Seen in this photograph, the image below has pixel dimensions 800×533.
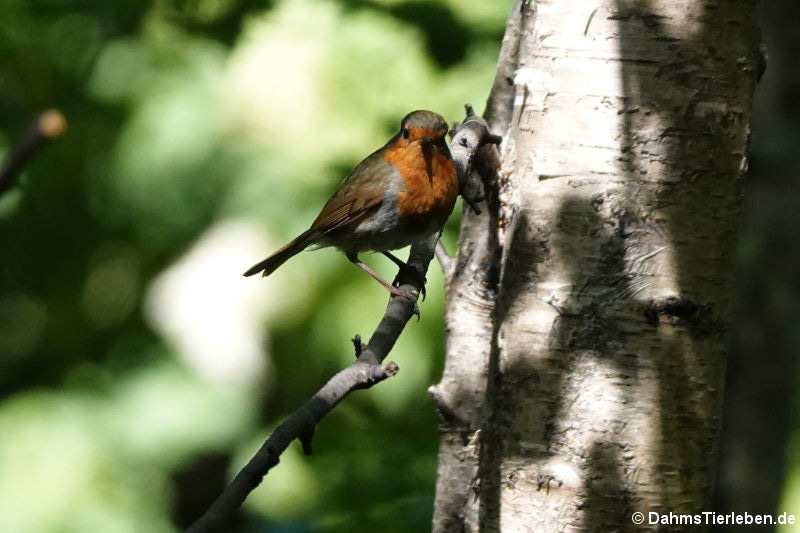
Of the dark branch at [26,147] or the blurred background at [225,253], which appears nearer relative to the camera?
the dark branch at [26,147]

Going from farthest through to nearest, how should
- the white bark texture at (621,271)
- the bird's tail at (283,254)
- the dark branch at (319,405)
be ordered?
the bird's tail at (283,254) < the white bark texture at (621,271) < the dark branch at (319,405)

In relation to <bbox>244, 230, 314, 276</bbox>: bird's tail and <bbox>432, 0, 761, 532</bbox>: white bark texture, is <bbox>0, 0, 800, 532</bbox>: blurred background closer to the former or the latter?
<bbox>244, 230, 314, 276</bbox>: bird's tail

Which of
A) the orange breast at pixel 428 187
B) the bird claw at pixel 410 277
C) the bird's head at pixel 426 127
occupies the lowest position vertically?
the bird claw at pixel 410 277

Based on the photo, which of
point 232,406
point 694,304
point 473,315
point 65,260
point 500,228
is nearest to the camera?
point 694,304

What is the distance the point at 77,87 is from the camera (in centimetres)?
434

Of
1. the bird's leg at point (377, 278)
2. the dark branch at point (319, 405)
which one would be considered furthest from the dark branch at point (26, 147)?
the bird's leg at point (377, 278)

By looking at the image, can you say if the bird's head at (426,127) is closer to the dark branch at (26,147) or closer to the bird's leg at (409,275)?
the bird's leg at (409,275)

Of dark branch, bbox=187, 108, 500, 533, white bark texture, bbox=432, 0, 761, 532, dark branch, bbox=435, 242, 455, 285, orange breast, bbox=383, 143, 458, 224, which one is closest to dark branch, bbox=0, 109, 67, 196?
dark branch, bbox=187, 108, 500, 533

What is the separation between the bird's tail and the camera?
3639mm

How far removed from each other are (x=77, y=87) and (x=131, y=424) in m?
1.59

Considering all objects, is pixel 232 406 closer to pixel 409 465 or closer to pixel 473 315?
pixel 409 465

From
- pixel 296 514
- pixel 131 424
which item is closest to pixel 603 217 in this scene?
pixel 296 514

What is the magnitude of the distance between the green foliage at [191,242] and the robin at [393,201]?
32cm

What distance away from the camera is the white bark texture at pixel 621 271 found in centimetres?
210
